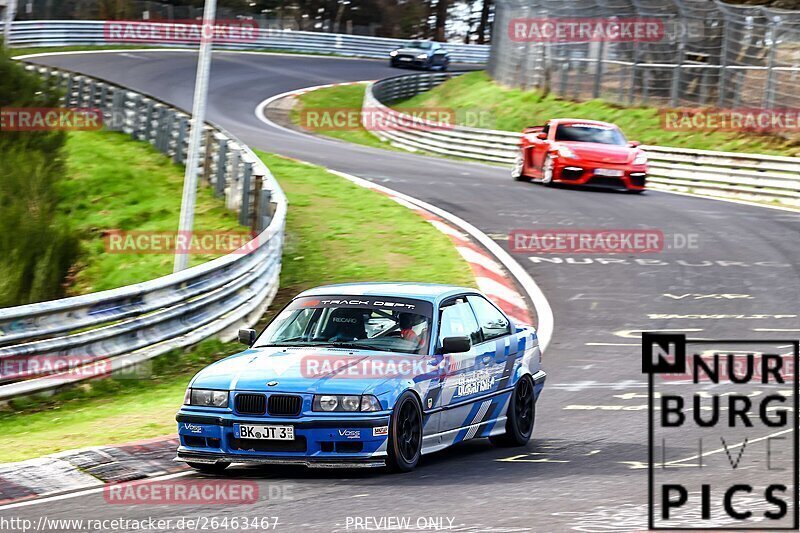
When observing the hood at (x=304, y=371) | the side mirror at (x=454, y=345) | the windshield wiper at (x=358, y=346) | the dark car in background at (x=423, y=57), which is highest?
the side mirror at (x=454, y=345)

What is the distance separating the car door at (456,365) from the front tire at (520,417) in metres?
0.57

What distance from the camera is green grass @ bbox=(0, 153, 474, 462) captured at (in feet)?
35.2

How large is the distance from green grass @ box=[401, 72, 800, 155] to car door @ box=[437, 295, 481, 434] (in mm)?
21886

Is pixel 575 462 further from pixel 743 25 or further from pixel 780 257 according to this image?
pixel 743 25

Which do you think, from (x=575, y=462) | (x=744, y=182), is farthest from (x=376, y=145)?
(x=575, y=462)

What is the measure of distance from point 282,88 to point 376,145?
40.7ft

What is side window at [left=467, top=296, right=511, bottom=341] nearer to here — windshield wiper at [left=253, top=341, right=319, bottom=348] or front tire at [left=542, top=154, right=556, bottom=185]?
windshield wiper at [left=253, top=341, right=319, bottom=348]

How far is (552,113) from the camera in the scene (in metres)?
40.0

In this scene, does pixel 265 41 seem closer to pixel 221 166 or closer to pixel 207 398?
pixel 221 166

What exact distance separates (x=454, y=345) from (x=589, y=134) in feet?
59.9

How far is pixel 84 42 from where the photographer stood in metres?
57.9

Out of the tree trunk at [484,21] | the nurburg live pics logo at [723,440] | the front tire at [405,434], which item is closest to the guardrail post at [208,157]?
the nurburg live pics logo at [723,440]

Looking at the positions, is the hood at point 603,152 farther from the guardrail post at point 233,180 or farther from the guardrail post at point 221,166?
the guardrail post at point 233,180

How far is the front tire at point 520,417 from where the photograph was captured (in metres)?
10.1
